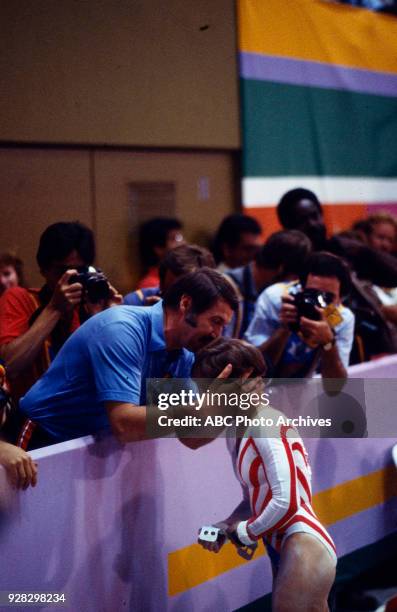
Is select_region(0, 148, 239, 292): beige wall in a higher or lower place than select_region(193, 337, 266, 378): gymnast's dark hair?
higher

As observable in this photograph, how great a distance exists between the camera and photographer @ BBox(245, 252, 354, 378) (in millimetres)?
3330

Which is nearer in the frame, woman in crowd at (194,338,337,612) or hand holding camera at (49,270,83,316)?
woman in crowd at (194,338,337,612)

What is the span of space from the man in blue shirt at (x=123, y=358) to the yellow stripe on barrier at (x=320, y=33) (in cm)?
336

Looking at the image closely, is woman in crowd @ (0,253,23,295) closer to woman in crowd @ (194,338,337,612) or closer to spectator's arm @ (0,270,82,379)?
spectator's arm @ (0,270,82,379)

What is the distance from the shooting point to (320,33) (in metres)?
6.16

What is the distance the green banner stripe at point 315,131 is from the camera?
584cm

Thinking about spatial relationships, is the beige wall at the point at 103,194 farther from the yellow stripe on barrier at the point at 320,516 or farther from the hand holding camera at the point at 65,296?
the yellow stripe on barrier at the point at 320,516

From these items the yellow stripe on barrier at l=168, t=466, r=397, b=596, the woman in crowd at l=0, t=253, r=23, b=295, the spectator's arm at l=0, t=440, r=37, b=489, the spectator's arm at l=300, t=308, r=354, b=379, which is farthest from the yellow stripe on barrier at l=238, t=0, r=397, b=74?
the spectator's arm at l=0, t=440, r=37, b=489

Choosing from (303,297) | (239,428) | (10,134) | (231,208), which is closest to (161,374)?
(239,428)

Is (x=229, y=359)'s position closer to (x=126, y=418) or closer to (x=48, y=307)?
(x=126, y=418)

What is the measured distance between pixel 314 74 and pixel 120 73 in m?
2.06

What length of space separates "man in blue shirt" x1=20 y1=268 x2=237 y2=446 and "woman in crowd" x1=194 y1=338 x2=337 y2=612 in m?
0.12

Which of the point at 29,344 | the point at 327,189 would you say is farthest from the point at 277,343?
the point at 327,189

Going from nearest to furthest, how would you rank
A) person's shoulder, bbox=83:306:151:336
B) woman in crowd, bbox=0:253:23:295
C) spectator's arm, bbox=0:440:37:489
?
spectator's arm, bbox=0:440:37:489, person's shoulder, bbox=83:306:151:336, woman in crowd, bbox=0:253:23:295
